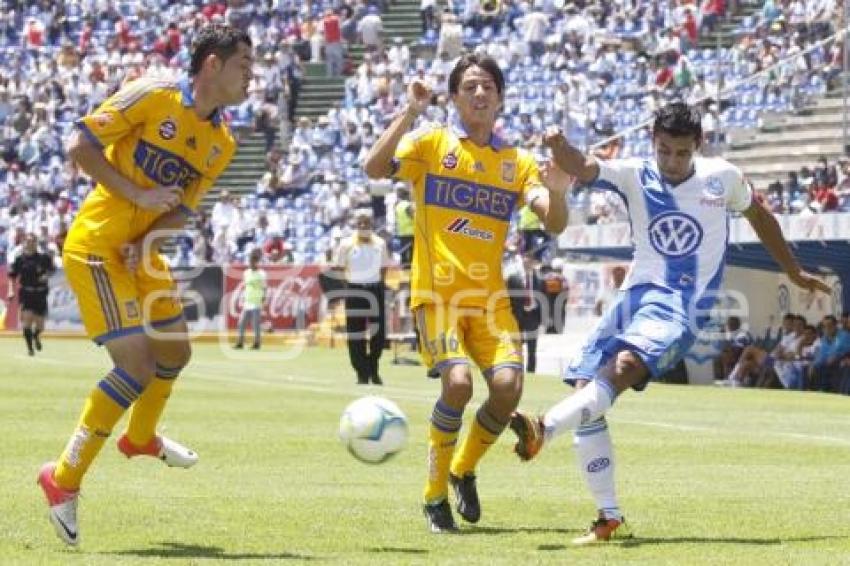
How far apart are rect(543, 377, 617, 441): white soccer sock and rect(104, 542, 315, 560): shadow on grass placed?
138cm

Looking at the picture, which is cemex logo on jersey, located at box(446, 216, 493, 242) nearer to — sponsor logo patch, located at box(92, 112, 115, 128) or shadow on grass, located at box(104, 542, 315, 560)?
sponsor logo patch, located at box(92, 112, 115, 128)

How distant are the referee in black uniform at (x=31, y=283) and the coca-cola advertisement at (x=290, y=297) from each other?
8.10m

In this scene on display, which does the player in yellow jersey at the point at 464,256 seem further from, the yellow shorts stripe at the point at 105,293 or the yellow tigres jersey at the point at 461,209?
the yellow shorts stripe at the point at 105,293

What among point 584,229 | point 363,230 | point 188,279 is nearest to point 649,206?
point 363,230

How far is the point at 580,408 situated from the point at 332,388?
54.2 ft

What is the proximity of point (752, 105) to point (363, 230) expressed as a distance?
33.3 feet

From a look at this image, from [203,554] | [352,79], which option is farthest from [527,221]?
[203,554]

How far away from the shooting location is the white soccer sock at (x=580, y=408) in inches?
392

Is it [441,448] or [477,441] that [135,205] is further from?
[477,441]

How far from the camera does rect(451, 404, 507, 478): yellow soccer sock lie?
11.4m

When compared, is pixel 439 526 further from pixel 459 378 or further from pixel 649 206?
pixel 649 206

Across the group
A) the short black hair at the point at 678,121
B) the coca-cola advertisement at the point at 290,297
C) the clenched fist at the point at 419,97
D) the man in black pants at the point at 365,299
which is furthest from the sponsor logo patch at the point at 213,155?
the coca-cola advertisement at the point at 290,297

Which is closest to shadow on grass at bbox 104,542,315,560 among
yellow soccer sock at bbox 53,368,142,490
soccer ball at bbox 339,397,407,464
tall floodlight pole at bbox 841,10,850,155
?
yellow soccer sock at bbox 53,368,142,490

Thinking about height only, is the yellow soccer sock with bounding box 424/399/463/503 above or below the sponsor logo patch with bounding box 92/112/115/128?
below
